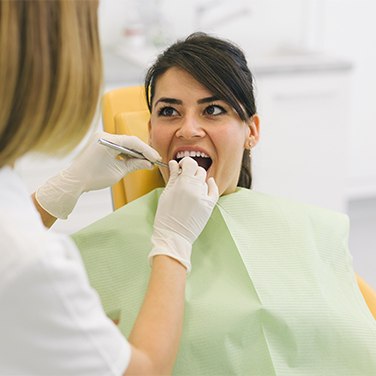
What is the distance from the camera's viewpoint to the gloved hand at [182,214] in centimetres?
121

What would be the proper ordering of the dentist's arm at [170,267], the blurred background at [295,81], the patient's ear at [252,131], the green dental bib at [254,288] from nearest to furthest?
the dentist's arm at [170,267], the green dental bib at [254,288], the patient's ear at [252,131], the blurred background at [295,81]

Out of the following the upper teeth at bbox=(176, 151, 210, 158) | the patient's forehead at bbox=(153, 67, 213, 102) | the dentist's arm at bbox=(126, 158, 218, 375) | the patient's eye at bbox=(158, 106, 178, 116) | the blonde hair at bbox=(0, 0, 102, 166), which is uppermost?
the blonde hair at bbox=(0, 0, 102, 166)

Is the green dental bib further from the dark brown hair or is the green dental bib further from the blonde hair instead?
the blonde hair

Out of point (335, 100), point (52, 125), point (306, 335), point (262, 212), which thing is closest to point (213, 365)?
point (306, 335)

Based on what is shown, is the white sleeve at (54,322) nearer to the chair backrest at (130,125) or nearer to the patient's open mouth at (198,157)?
the patient's open mouth at (198,157)

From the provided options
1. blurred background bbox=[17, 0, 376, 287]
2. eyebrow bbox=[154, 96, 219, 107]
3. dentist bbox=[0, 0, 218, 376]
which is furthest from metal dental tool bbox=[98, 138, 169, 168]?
blurred background bbox=[17, 0, 376, 287]

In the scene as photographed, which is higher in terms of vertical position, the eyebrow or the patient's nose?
the eyebrow

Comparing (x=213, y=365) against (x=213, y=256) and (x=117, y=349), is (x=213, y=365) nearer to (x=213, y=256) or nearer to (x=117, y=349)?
(x=213, y=256)

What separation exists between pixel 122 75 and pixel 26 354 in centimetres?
177

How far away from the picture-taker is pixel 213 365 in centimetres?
134

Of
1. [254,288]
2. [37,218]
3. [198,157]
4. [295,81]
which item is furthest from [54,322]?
[295,81]

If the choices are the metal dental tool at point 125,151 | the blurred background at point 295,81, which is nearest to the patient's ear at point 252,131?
the metal dental tool at point 125,151

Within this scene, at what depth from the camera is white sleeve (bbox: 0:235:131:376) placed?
0.90 metres

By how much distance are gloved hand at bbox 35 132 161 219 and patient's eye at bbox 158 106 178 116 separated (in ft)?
0.30
